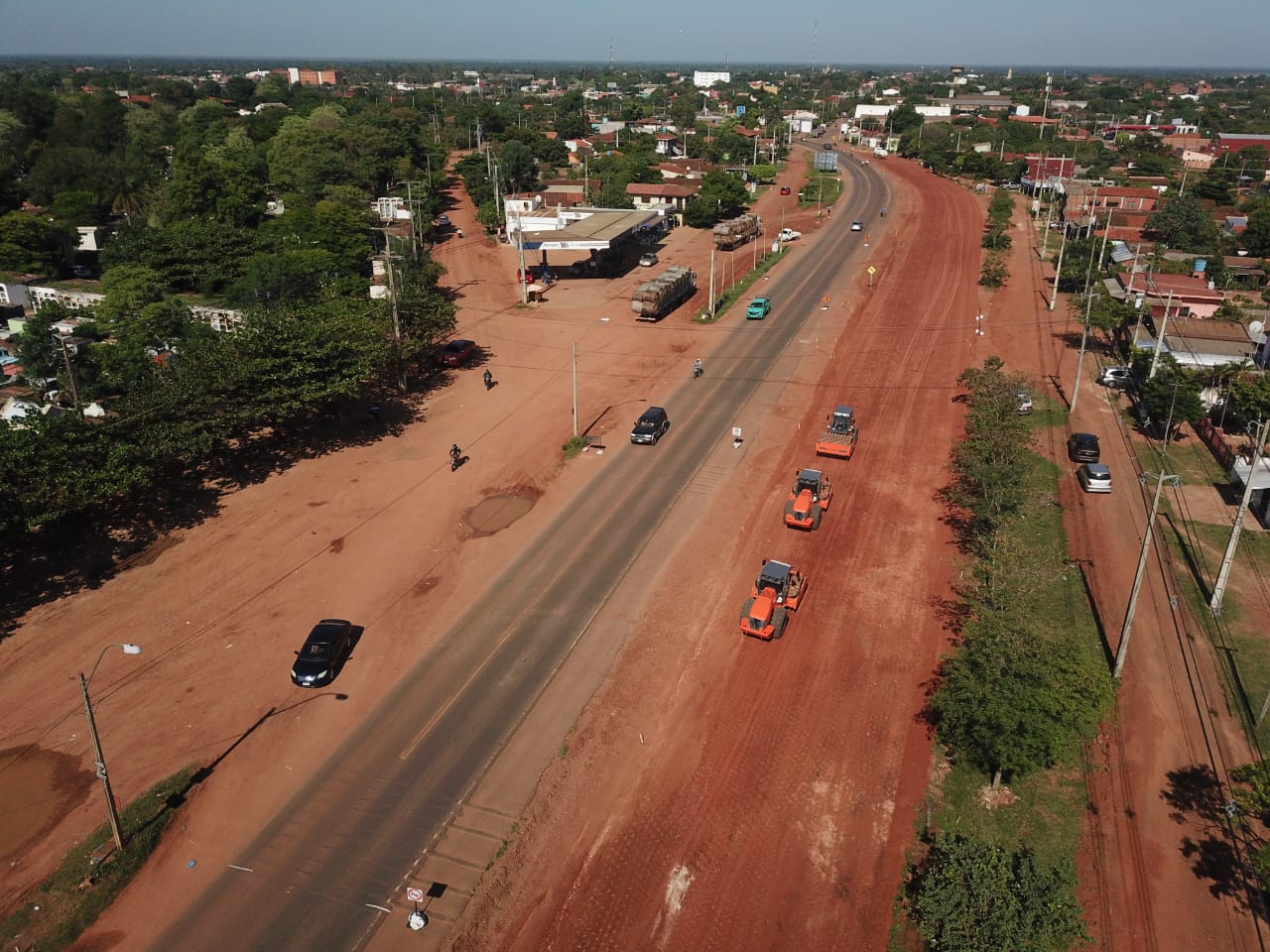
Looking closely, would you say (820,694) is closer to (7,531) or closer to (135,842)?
(135,842)

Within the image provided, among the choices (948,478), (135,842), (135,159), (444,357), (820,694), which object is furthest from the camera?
(135,159)

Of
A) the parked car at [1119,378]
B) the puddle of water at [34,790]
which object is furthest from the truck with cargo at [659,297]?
the puddle of water at [34,790]

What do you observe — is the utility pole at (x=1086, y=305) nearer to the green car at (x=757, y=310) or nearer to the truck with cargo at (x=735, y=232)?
the green car at (x=757, y=310)

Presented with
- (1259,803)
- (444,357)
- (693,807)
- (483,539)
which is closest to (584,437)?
(483,539)

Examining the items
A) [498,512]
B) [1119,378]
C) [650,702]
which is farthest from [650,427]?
[1119,378]

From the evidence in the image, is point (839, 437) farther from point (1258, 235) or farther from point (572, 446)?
point (1258, 235)

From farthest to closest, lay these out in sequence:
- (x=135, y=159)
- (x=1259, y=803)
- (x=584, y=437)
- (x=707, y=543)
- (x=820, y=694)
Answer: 1. (x=135, y=159)
2. (x=584, y=437)
3. (x=707, y=543)
4. (x=820, y=694)
5. (x=1259, y=803)
